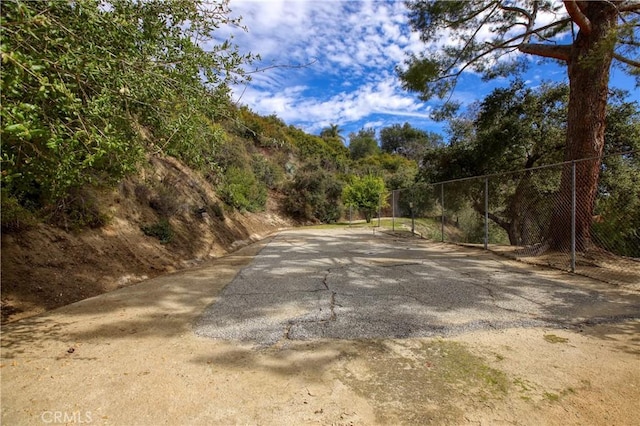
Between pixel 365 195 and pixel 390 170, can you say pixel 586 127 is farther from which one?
pixel 390 170

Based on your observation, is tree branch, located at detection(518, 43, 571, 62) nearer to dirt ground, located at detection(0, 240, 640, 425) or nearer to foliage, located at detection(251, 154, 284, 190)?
dirt ground, located at detection(0, 240, 640, 425)

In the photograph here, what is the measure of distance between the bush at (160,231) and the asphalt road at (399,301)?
2.67 metres

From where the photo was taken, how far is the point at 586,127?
725cm

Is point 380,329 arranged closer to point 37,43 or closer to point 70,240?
point 37,43

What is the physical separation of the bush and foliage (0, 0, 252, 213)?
369 centimetres

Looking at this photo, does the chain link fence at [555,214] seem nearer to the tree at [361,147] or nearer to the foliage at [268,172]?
the foliage at [268,172]

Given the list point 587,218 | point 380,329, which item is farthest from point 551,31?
point 380,329

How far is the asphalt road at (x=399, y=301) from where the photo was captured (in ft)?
11.5

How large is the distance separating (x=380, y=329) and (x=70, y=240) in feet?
17.7

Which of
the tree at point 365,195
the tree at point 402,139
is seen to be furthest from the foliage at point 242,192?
the tree at point 402,139

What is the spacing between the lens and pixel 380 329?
11.3ft

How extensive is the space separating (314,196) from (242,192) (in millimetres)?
10600

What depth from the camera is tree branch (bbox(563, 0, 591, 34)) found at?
6.66m

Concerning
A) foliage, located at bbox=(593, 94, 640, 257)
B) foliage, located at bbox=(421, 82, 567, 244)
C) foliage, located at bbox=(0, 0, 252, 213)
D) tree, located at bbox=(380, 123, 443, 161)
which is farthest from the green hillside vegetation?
tree, located at bbox=(380, 123, 443, 161)
